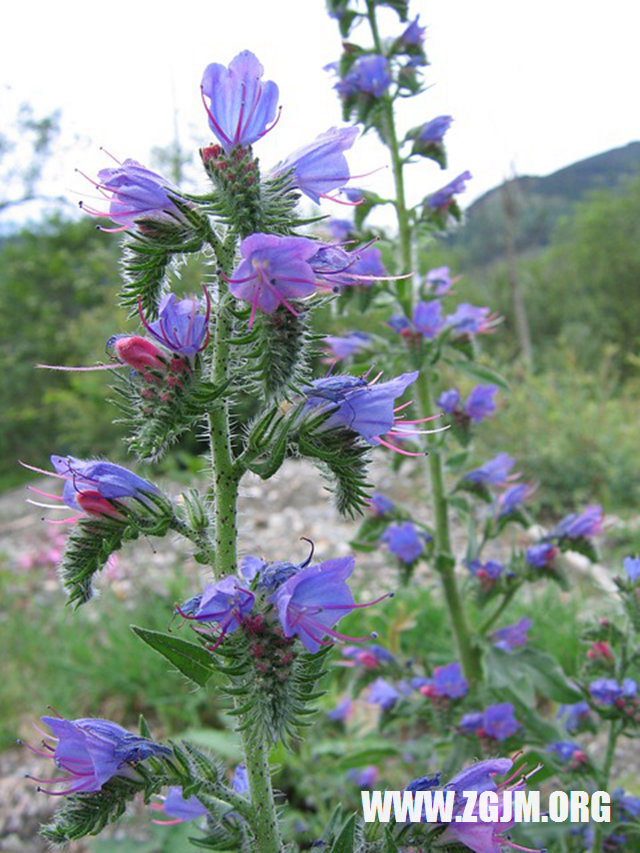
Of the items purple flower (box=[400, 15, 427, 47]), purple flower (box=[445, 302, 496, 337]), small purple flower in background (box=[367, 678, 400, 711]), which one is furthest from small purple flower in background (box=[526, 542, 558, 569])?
purple flower (box=[400, 15, 427, 47])

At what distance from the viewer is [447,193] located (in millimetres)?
2277

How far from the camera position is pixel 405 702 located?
83.7 inches

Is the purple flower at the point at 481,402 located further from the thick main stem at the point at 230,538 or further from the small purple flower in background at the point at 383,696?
the thick main stem at the point at 230,538

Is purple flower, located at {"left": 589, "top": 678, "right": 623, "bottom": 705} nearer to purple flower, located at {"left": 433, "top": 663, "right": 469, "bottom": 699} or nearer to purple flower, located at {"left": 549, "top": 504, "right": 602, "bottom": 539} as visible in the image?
purple flower, located at {"left": 433, "top": 663, "right": 469, "bottom": 699}

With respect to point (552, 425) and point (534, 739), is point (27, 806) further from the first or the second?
point (552, 425)

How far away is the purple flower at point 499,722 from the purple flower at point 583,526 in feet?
1.74

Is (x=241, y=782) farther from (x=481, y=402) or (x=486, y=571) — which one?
(x=481, y=402)

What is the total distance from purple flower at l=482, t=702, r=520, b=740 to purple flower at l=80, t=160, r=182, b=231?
1.49 m

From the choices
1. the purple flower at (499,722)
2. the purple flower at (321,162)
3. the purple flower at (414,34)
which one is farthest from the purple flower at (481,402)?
the purple flower at (321,162)

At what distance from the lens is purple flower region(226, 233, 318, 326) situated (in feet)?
3.22

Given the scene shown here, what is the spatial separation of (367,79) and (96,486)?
1.64m

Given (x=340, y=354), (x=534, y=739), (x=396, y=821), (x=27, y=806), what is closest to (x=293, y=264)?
(x=396, y=821)

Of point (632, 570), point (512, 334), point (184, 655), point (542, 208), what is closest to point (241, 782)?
point (184, 655)

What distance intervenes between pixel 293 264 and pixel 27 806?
2982 mm
